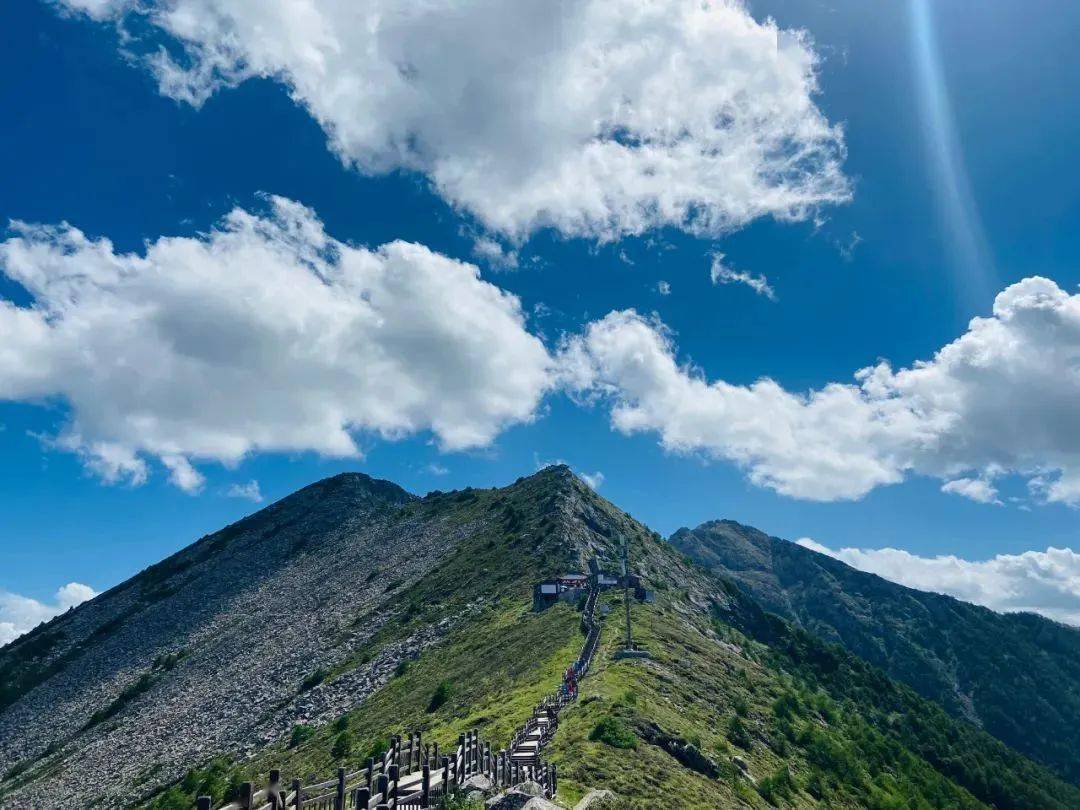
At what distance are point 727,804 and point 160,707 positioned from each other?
2925 inches

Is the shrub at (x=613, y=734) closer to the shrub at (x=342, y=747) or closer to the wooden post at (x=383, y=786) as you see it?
the wooden post at (x=383, y=786)

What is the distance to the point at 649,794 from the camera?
87.0 feet

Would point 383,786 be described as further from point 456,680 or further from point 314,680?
point 314,680

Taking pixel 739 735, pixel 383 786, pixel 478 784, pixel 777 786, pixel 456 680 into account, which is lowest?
pixel 777 786

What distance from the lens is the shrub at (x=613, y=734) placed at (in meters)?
31.2

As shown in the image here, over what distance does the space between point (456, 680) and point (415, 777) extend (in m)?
39.1

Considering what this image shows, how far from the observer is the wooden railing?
13.2 m

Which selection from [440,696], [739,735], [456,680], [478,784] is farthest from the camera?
[456,680]

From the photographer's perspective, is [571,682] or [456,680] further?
[456,680]

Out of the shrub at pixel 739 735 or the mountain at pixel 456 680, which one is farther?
the shrub at pixel 739 735

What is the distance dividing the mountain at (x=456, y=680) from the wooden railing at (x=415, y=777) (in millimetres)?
1550

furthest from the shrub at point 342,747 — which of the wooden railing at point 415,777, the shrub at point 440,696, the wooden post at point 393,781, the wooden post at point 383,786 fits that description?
the wooden post at point 393,781

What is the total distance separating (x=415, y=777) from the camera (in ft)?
63.3

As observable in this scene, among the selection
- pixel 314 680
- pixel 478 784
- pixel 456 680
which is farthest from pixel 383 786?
pixel 314 680
